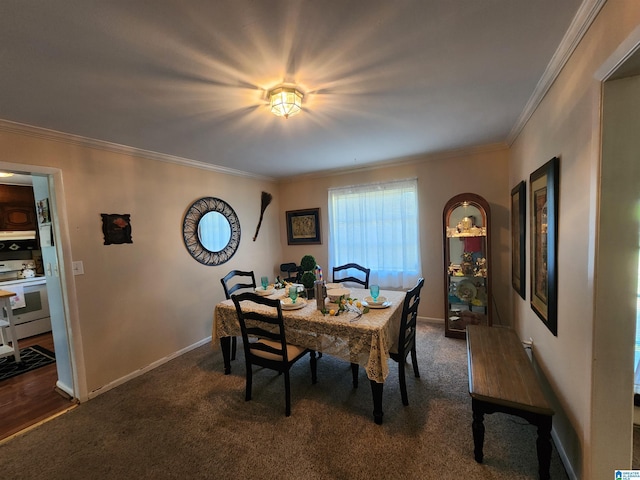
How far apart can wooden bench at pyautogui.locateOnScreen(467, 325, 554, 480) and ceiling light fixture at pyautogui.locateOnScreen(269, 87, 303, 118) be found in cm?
214

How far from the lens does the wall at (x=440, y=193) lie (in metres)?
3.27

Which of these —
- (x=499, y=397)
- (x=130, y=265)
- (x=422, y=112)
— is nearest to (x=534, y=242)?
(x=499, y=397)

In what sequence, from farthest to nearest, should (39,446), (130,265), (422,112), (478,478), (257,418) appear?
(130,265), (422,112), (257,418), (39,446), (478,478)

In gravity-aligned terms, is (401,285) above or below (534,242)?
below

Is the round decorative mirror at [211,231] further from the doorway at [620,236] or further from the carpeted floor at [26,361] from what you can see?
the doorway at [620,236]

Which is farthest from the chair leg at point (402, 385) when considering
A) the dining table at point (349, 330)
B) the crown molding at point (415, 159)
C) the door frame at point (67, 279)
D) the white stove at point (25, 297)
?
the white stove at point (25, 297)

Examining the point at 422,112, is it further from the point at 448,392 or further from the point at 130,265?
the point at 130,265

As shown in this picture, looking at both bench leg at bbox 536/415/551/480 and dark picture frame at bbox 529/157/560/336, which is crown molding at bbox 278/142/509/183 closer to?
dark picture frame at bbox 529/157/560/336

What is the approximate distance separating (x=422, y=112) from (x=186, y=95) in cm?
180

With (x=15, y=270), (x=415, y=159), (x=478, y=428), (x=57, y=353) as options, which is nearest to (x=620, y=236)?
(x=478, y=428)

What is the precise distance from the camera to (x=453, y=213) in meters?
3.30

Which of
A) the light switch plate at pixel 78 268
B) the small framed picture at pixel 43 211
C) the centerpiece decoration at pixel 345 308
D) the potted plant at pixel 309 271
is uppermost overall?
the small framed picture at pixel 43 211

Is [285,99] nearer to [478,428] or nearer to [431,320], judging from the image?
[478,428]

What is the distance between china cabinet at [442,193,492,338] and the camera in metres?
3.14
